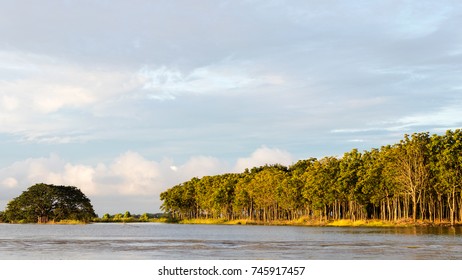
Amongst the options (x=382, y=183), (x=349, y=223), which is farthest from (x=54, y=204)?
(x=382, y=183)

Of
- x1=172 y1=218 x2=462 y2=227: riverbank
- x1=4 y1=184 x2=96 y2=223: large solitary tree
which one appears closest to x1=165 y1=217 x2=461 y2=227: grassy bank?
x1=172 y1=218 x2=462 y2=227: riverbank

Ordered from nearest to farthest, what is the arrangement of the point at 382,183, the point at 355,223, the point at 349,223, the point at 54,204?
the point at 382,183 → the point at 355,223 → the point at 349,223 → the point at 54,204

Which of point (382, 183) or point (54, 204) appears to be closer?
point (382, 183)

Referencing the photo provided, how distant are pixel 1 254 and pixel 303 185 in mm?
101939

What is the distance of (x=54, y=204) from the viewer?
196 metres

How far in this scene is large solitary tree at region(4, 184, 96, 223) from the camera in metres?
194

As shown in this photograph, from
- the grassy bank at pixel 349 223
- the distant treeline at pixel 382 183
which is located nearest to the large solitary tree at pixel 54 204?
the grassy bank at pixel 349 223

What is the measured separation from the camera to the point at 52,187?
198 m

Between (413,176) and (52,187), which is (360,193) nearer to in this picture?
(413,176)

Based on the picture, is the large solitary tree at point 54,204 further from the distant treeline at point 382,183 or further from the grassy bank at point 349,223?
the distant treeline at point 382,183

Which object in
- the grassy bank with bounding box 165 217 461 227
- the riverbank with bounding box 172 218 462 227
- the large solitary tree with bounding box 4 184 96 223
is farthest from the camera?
the large solitary tree with bounding box 4 184 96 223

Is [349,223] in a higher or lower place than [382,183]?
lower

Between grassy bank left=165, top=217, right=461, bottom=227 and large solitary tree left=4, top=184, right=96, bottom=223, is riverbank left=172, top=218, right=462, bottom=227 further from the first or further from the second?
large solitary tree left=4, top=184, right=96, bottom=223

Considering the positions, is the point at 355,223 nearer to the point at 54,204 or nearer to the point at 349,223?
the point at 349,223
